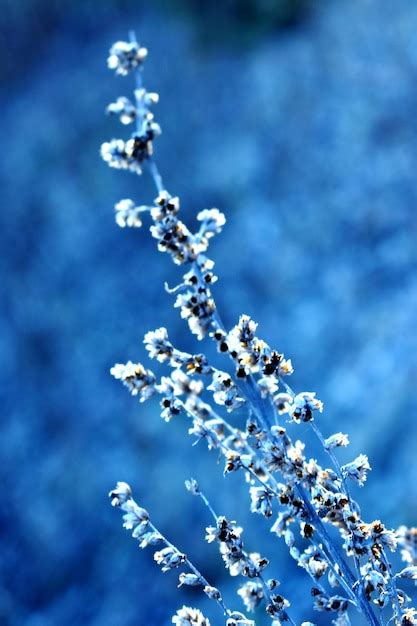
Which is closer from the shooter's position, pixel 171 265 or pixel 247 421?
pixel 247 421

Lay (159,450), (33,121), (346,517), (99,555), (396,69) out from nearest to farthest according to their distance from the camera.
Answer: (346,517), (99,555), (159,450), (396,69), (33,121)

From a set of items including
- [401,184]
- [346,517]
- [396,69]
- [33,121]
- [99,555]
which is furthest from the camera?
[33,121]

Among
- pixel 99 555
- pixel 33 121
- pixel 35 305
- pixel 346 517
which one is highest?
pixel 33 121

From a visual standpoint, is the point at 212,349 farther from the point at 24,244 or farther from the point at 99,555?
the point at 24,244

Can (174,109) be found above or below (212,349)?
above

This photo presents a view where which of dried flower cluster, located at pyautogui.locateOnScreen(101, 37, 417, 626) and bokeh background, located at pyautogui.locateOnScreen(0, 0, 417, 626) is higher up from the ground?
bokeh background, located at pyautogui.locateOnScreen(0, 0, 417, 626)

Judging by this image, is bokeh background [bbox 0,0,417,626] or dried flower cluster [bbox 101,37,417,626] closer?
dried flower cluster [bbox 101,37,417,626]

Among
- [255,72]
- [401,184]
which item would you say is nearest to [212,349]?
[401,184]

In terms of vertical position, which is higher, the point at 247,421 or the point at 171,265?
the point at 171,265
